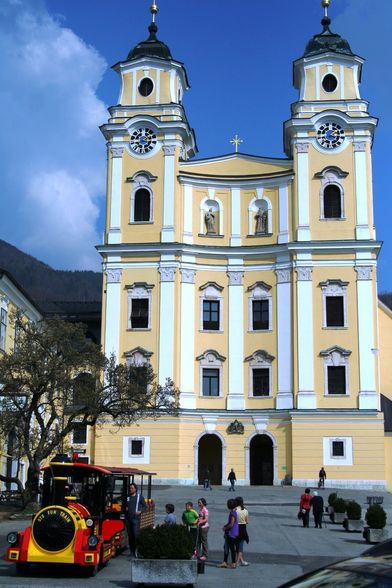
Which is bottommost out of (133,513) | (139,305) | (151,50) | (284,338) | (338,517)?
(338,517)

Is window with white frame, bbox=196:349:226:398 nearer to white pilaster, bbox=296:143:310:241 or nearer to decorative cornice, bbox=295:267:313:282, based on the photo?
decorative cornice, bbox=295:267:313:282

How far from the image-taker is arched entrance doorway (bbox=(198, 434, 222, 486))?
53000mm

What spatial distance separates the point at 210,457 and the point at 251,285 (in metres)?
11.3

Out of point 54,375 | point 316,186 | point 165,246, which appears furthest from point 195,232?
point 54,375

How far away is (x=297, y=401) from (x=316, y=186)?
1378cm

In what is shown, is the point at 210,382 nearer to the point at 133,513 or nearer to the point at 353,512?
the point at 353,512

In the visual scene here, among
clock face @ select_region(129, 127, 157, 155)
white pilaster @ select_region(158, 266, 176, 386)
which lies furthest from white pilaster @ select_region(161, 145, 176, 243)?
white pilaster @ select_region(158, 266, 176, 386)

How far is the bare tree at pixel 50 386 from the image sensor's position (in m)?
31.8

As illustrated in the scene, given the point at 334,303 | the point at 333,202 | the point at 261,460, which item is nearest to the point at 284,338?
the point at 334,303

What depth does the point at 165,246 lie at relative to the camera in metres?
53.6

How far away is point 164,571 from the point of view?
51.7 feet

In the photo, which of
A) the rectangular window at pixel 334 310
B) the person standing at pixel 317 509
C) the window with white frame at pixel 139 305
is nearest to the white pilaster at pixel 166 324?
the window with white frame at pixel 139 305

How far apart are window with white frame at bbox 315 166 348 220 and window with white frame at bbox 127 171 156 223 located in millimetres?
10838

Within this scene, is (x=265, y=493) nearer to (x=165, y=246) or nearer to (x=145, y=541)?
(x=165, y=246)
